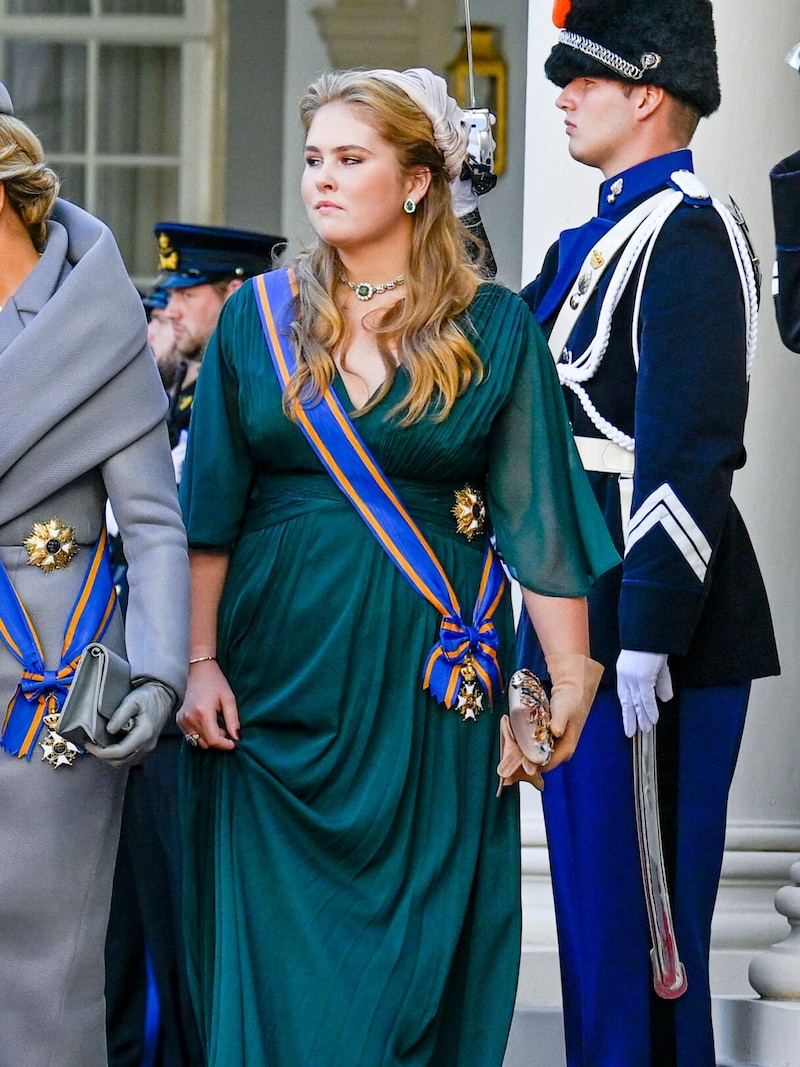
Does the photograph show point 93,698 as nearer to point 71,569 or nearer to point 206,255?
point 71,569

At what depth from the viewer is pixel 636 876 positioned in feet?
13.0

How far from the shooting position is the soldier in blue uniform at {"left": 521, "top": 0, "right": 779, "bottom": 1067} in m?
3.83

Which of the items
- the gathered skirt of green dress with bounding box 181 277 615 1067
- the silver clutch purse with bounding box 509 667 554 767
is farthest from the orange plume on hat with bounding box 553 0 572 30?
the silver clutch purse with bounding box 509 667 554 767

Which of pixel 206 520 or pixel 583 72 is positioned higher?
pixel 583 72

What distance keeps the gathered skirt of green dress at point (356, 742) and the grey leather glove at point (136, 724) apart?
0.28m

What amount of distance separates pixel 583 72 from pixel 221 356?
0.96 meters

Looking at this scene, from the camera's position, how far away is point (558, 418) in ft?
11.9

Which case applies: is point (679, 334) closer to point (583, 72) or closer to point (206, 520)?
point (583, 72)

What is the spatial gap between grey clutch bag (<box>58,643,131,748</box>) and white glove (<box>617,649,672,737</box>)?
3.27 ft

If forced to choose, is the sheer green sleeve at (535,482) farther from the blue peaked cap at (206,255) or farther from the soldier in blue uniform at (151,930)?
the blue peaked cap at (206,255)

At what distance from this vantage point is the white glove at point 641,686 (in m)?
3.83

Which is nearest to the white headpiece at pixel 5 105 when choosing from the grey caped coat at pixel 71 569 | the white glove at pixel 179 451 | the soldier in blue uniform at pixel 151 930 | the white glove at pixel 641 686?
the grey caped coat at pixel 71 569

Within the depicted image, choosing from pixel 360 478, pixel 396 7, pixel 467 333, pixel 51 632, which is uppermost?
pixel 396 7

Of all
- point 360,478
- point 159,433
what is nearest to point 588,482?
Answer: point 360,478
